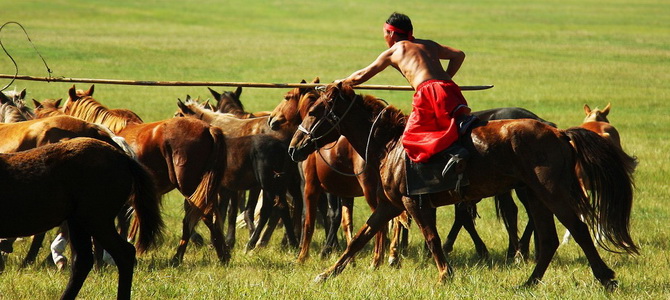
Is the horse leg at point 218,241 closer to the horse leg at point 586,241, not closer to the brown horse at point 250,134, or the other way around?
the brown horse at point 250,134

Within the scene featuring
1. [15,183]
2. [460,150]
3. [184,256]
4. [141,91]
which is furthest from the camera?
[141,91]

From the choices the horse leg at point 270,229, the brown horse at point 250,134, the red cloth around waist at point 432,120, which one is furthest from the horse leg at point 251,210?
the red cloth around waist at point 432,120

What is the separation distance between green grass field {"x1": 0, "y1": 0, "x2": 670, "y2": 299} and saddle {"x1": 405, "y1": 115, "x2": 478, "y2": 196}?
0.78 meters

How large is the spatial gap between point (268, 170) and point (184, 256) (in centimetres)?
148

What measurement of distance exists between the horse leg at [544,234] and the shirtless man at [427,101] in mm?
1033

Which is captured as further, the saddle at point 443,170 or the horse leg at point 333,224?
the horse leg at point 333,224

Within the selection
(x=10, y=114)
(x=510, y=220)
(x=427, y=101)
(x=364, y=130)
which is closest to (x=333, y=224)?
(x=510, y=220)

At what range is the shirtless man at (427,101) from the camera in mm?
7270

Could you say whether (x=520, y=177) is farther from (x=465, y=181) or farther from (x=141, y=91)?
(x=141, y=91)

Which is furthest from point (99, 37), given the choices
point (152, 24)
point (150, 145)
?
point (150, 145)

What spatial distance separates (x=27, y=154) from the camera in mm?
6363

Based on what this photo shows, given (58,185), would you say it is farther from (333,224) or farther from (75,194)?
(333,224)

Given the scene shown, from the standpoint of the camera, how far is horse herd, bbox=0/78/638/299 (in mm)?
6344

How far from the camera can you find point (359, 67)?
36062 mm
